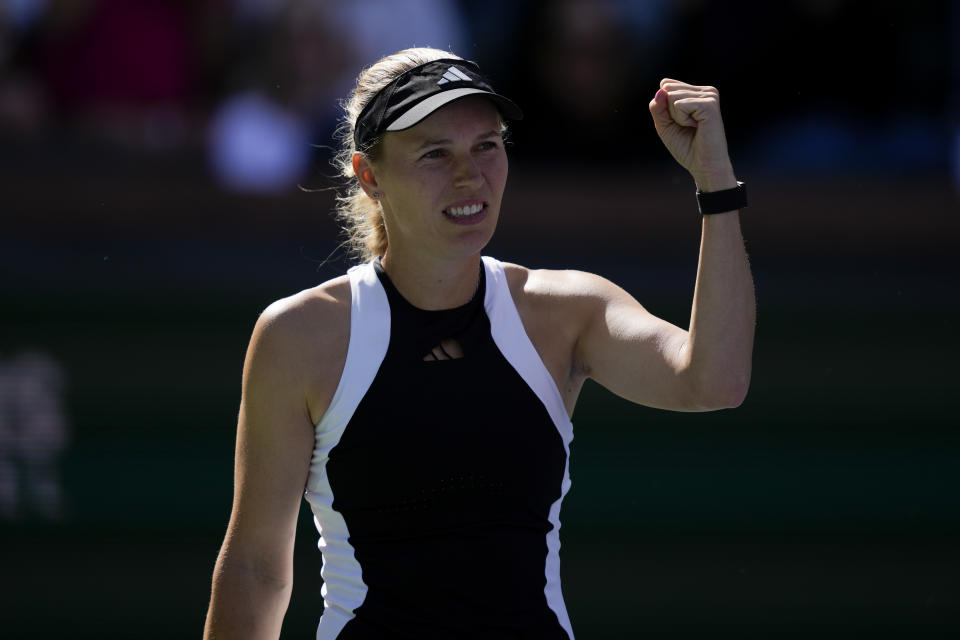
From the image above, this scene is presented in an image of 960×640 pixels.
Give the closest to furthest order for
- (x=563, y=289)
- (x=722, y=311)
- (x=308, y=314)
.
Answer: (x=722, y=311) < (x=308, y=314) < (x=563, y=289)

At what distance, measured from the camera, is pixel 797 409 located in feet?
14.2

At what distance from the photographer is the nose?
2.10 metres

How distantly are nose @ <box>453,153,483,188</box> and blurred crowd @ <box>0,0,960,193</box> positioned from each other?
2.34 meters

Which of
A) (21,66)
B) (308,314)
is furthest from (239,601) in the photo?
(21,66)

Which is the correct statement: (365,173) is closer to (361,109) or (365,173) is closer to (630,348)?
(361,109)

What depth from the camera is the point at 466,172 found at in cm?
211

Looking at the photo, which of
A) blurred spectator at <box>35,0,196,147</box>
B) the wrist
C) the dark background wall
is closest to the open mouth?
the wrist

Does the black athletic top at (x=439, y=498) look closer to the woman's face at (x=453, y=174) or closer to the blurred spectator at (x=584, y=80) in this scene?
the woman's face at (x=453, y=174)

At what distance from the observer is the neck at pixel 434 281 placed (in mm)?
2217

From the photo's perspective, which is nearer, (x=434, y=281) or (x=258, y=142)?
(x=434, y=281)

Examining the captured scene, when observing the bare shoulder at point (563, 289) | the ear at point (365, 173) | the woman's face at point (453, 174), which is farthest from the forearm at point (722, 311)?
the ear at point (365, 173)

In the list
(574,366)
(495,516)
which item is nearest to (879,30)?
(574,366)

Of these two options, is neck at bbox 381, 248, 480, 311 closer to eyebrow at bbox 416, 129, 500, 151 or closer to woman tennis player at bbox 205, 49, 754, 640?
woman tennis player at bbox 205, 49, 754, 640

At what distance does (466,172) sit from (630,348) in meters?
0.40
